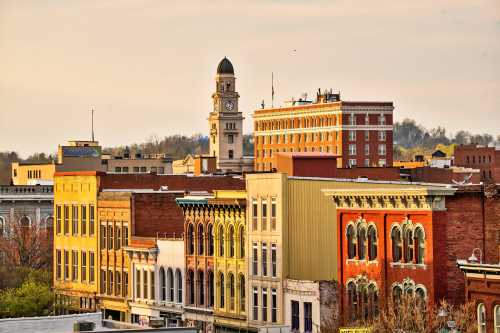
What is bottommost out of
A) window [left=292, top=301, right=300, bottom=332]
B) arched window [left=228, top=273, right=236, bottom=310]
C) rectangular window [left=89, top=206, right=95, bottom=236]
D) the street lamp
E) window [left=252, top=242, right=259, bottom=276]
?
window [left=292, top=301, right=300, bottom=332]

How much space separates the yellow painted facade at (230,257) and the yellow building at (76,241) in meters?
20.3

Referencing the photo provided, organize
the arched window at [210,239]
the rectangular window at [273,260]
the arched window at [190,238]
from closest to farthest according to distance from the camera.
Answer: the rectangular window at [273,260]
the arched window at [210,239]
the arched window at [190,238]

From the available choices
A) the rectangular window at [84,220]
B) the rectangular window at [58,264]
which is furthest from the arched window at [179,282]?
the rectangular window at [58,264]

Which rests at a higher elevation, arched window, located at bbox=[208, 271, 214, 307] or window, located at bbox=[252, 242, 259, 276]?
window, located at bbox=[252, 242, 259, 276]

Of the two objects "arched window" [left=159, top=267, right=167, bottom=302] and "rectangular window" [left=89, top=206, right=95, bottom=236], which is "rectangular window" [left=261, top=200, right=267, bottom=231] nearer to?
"arched window" [left=159, top=267, right=167, bottom=302]

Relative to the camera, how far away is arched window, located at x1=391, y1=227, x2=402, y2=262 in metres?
76.7

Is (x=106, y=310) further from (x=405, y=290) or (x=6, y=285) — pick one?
(x=405, y=290)

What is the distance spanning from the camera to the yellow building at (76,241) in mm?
113812

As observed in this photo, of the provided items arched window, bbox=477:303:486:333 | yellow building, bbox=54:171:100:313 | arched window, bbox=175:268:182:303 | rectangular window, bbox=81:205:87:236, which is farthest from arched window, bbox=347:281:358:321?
rectangular window, bbox=81:205:87:236

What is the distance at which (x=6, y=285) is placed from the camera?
11656 cm

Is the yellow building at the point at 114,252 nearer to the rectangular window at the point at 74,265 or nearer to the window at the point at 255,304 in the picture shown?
the rectangular window at the point at 74,265

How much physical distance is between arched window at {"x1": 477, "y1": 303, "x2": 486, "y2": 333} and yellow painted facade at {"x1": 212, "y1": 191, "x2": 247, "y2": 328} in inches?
965

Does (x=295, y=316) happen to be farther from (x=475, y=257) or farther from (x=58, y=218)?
(x=58, y=218)

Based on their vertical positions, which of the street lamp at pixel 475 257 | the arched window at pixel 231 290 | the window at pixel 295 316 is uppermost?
the street lamp at pixel 475 257
